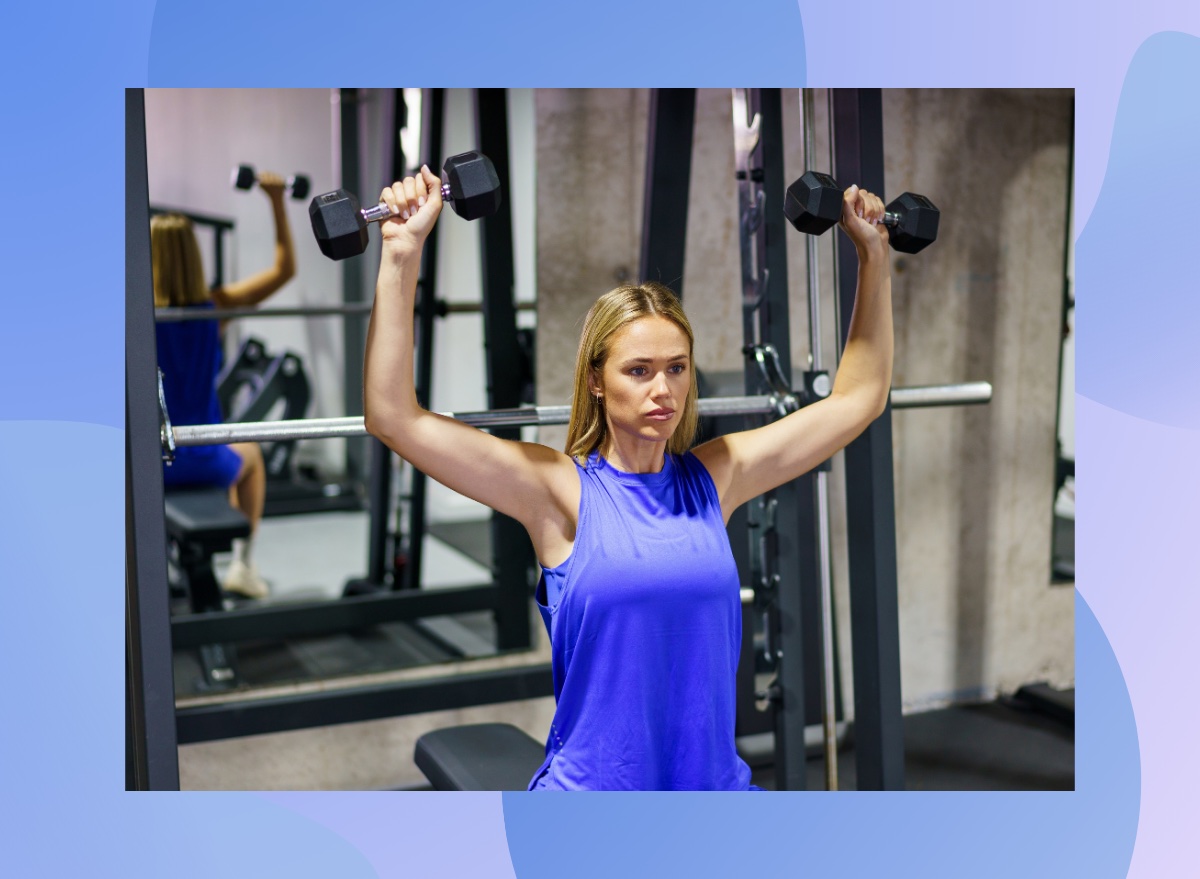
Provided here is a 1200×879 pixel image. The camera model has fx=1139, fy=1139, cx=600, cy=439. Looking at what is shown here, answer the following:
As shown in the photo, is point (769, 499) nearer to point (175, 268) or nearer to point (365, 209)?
point (365, 209)

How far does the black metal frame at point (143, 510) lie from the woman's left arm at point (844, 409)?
2.42 feet

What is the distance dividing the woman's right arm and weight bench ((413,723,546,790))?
65 centimetres

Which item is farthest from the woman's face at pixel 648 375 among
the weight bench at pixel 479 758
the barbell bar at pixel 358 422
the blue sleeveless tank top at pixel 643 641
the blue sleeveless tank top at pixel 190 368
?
the blue sleeveless tank top at pixel 190 368

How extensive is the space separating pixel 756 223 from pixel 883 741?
3.27ft

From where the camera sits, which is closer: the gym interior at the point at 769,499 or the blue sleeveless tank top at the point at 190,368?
the gym interior at the point at 769,499

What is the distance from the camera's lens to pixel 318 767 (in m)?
3.13

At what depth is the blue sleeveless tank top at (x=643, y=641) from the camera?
55.7 inches

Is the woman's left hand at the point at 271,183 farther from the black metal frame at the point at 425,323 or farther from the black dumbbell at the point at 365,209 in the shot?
the black dumbbell at the point at 365,209

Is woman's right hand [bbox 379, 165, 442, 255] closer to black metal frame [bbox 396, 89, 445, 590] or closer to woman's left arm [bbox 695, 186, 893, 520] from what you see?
woman's left arm [bbox 695, 186, 893, 520]

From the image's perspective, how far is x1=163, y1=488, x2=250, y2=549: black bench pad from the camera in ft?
11.7

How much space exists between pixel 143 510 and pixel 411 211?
1.82ft

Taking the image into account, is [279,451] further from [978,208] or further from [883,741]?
[883,741]

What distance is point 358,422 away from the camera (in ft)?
5.73
